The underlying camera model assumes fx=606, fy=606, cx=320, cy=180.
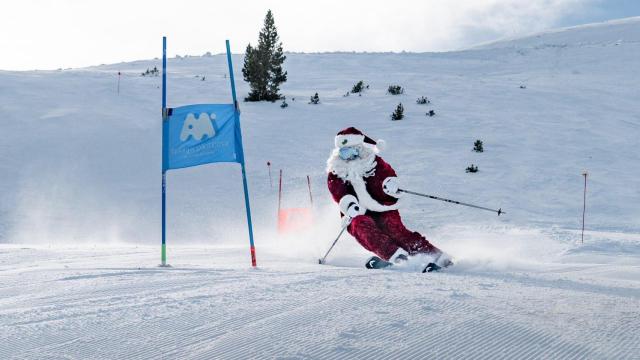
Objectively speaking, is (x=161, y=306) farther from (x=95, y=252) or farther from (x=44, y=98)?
(x=44, y=98)

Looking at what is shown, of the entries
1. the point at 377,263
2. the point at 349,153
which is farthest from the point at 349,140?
the point at 377,263

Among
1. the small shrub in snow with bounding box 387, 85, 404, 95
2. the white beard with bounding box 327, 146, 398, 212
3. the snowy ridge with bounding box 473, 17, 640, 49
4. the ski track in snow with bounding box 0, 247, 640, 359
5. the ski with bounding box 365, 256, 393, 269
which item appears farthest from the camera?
the snowy ridge with bounding box 473, 17, 640, 49

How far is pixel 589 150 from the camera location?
1466cm

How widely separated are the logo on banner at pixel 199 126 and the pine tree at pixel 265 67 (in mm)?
15551

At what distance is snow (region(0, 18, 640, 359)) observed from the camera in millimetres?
2715

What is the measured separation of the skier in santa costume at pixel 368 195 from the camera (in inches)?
241

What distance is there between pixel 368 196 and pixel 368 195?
11 mm

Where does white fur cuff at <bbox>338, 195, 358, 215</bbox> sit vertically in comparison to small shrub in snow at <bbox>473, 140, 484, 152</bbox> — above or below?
below

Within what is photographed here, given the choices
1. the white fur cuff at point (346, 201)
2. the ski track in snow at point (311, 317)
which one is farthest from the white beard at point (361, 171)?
the ski track in snow at point (311, 317)

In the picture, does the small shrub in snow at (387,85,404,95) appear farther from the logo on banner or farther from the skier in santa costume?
the logo on banner

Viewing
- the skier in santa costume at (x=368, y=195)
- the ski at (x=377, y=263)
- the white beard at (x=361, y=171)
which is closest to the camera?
the ski at (x=377, y=263)

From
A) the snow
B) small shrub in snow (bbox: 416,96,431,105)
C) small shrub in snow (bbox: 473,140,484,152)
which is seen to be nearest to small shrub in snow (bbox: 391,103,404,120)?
the snow

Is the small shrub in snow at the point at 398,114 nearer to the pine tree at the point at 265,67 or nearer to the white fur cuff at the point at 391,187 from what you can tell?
the pine tree at the point at 265,67

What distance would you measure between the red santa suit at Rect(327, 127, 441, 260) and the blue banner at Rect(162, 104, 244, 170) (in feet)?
4.24
